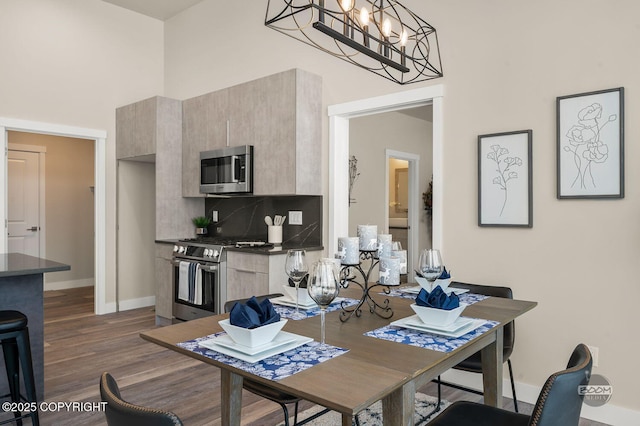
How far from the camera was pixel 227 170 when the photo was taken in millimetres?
4379

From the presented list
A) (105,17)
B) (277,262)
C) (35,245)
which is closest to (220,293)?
(277,262)

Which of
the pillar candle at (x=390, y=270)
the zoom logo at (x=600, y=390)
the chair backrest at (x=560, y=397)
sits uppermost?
the pillar candle at (x=390, y=270)

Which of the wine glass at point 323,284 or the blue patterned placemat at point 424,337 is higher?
the wine glass at point 323,284

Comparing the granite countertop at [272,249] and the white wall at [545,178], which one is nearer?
the white wall at [545,178]

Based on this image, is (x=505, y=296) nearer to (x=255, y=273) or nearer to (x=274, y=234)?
(x=255, y=273)

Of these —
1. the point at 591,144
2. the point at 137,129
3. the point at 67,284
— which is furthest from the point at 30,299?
the point at 67,284

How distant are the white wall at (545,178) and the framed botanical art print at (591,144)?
0.05 m

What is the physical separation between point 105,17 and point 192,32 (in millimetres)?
1001

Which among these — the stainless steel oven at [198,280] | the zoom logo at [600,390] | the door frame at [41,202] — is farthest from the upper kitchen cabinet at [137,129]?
the zoom logo at [600,390]

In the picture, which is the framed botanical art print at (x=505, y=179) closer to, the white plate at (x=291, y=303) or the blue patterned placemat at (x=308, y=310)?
the blue patterned placemat at (x=308, y=310)

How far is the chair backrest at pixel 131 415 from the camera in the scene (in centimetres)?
96

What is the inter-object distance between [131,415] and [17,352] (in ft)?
6.29

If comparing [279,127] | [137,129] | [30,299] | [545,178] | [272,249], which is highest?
[137,129]

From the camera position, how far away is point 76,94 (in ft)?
16.9
